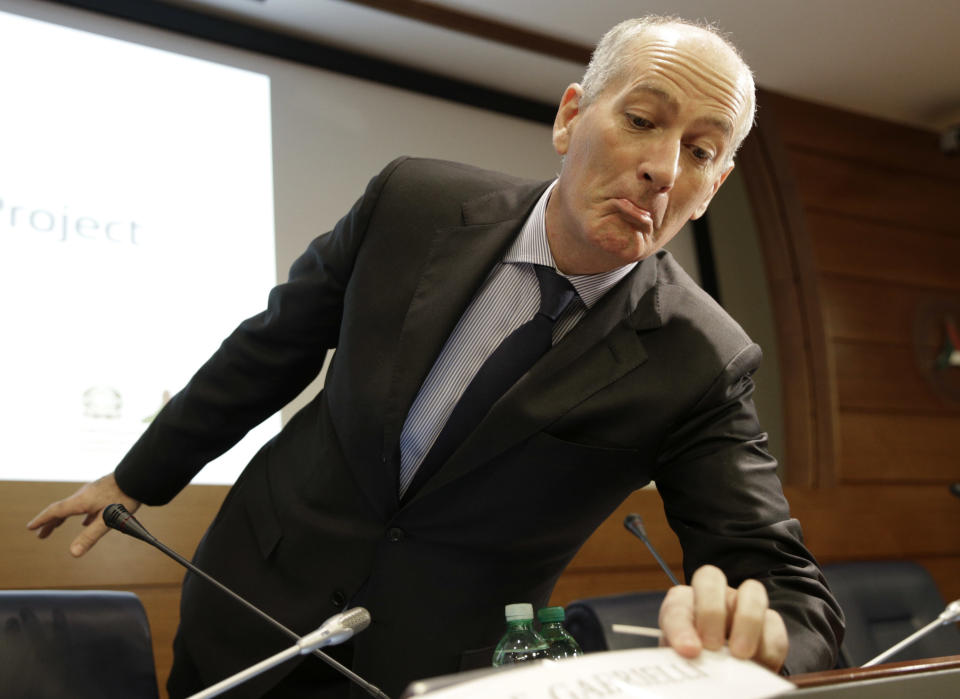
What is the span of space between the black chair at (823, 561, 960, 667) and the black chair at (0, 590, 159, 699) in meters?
1.95

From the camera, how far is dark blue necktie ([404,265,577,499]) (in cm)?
125

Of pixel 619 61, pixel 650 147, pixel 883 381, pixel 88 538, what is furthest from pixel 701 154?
pixel 883 381

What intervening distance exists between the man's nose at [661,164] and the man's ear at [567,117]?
0.22 meters

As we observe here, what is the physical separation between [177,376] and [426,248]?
164cm

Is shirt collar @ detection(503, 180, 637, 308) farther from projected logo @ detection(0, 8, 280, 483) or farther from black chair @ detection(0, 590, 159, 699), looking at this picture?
→ projected logo @ detection(0, 8, 280, 483)

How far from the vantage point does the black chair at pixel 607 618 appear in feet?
6.23

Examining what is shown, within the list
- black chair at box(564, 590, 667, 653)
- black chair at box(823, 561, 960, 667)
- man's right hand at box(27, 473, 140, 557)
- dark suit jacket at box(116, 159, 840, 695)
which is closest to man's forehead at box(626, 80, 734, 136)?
dark suit jacket at box(116, 159, 840, 695)

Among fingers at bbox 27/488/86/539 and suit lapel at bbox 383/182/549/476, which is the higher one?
suit lapel at bbox 383/182/549/476

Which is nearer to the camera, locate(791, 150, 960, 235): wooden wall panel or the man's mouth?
the man's mouth

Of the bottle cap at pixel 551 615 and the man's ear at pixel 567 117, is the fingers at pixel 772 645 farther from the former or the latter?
the man's ear at pixel 567 117

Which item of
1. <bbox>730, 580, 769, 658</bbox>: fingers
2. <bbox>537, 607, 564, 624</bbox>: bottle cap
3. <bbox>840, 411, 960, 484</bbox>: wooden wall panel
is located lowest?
<bbox>537, 607, 564, 624</bbox>: bottle cap

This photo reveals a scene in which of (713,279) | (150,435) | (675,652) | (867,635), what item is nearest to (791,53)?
(713,279)

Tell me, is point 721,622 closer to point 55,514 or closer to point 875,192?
point 55,514

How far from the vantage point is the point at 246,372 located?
1.43 meters
